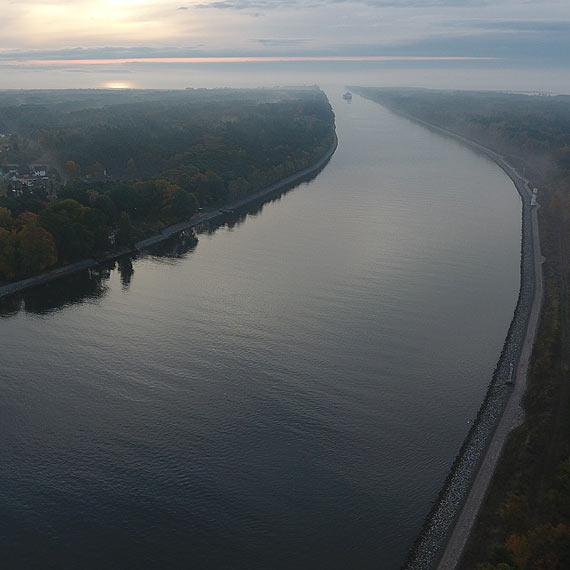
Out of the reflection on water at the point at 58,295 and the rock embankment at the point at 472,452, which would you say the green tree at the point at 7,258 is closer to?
the reflection on water at the point at 58,295

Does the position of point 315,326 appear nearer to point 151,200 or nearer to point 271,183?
point 151,200

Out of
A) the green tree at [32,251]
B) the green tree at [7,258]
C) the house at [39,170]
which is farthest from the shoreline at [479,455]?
the house at [39,170]

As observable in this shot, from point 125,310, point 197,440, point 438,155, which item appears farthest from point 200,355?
point 438,155

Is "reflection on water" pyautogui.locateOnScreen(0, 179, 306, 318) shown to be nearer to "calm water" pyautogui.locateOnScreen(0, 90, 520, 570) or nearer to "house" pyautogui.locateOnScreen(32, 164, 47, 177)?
"calm water" pyautogui.locateOnScreen(0, 90, 520, 570)

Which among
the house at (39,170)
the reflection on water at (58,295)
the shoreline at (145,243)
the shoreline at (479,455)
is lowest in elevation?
the shoreline at (479,455)

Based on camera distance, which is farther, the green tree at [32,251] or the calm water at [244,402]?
the green tree at [32,251]

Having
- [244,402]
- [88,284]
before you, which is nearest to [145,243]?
[88,284]

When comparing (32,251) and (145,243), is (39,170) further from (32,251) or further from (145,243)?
(32,251)
